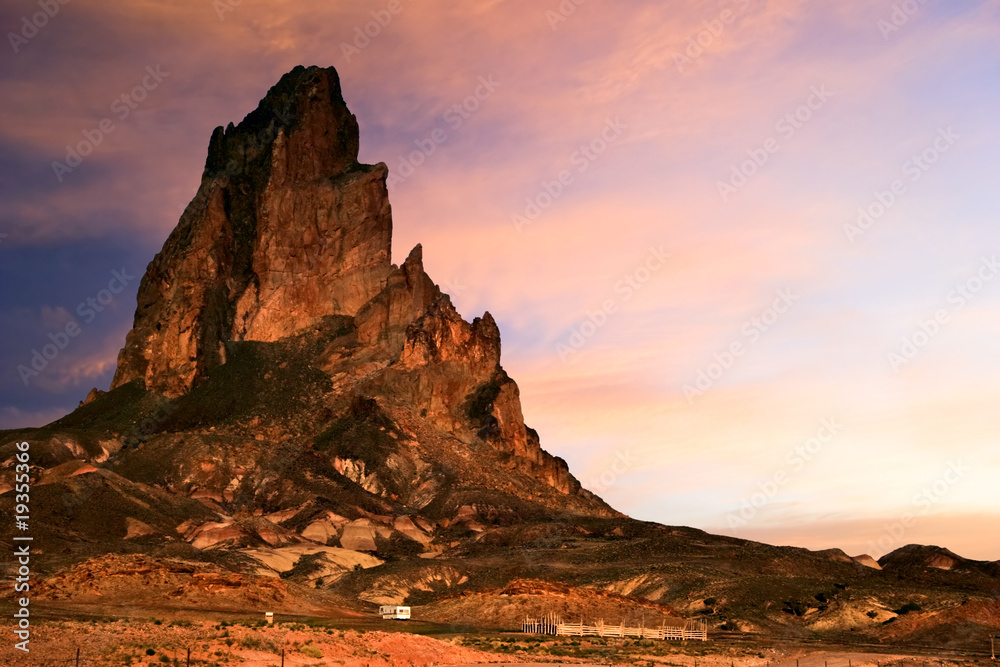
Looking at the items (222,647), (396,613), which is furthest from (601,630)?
(222,647)

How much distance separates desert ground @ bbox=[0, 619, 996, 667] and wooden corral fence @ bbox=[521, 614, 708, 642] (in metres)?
3.36

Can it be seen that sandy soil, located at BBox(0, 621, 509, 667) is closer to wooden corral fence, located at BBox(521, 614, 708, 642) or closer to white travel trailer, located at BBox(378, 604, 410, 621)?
wooden corral fence, located at BBox(521, 614, 708, 642)

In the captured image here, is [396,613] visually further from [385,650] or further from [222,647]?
[222,647]

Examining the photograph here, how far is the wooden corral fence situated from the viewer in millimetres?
97312

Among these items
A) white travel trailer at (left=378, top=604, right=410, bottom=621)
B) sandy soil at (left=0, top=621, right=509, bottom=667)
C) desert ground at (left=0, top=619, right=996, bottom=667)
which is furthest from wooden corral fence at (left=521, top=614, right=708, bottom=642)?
sandy soil at (left=0, top=621, right=509, bottom=667)

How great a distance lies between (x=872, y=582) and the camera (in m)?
146

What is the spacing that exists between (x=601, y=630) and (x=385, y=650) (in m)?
35.5

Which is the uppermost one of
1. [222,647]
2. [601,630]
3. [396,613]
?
[396,613]

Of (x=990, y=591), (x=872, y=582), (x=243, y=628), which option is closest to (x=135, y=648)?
(x=243, y=628)

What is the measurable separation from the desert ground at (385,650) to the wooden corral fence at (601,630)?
3.36m

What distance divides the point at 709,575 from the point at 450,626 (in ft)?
165

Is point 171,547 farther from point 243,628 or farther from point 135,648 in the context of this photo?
point 135,648

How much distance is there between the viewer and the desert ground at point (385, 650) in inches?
2271

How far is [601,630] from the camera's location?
99562 millimetres
